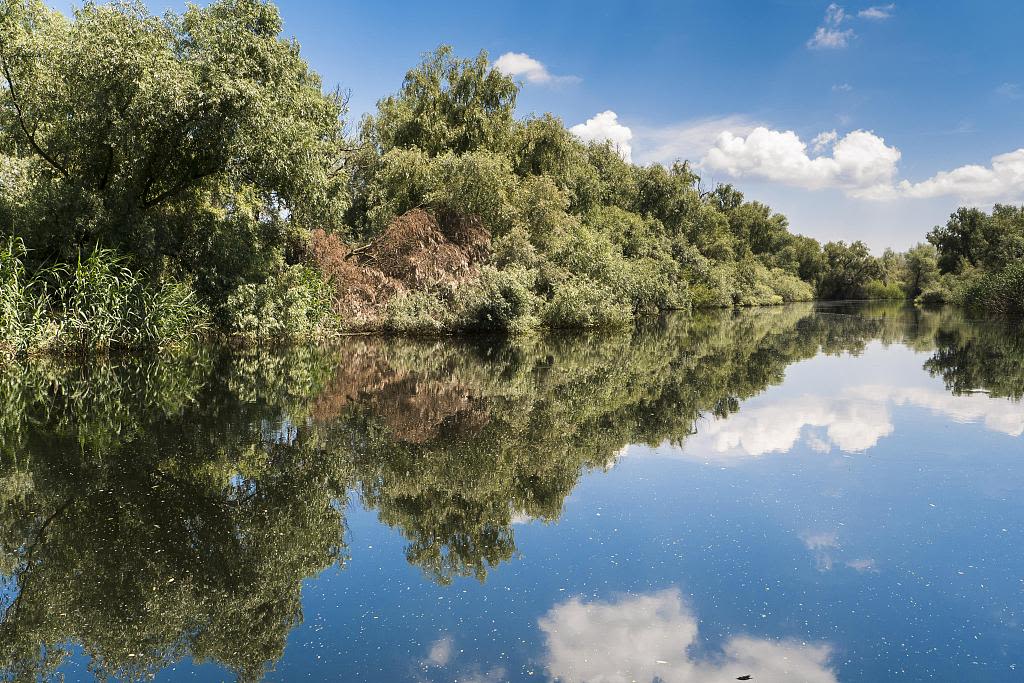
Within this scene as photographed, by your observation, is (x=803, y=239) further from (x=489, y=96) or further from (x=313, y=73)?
(x=313, y=73)

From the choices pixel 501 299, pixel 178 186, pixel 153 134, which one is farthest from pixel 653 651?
pixel 501 299

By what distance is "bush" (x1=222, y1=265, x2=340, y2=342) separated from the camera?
22.4 meters

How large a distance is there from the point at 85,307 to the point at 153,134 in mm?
5507

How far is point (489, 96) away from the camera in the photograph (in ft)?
112

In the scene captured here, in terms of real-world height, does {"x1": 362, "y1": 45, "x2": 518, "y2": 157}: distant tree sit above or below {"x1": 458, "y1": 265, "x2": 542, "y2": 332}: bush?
above

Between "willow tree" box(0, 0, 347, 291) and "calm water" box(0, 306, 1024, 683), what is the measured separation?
29.4 ft

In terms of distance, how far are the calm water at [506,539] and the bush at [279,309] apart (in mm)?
9548

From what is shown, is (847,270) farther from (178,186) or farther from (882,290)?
(178,186)

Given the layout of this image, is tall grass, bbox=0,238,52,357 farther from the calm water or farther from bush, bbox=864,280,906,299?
bush, bbox=864,280,906,299

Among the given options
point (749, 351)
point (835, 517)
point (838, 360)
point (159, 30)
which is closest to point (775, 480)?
point (835, 517)

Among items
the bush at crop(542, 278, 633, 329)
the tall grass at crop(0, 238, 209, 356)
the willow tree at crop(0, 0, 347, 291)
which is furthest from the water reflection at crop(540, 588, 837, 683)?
the bush at crop(542, 278, 633, 329)

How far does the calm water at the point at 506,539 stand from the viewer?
168 inches

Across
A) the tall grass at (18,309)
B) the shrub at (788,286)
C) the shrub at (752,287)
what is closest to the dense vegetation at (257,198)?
the tall grass at (18,309)

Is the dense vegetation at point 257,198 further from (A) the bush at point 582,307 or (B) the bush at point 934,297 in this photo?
(B) the bush at point 934,297
